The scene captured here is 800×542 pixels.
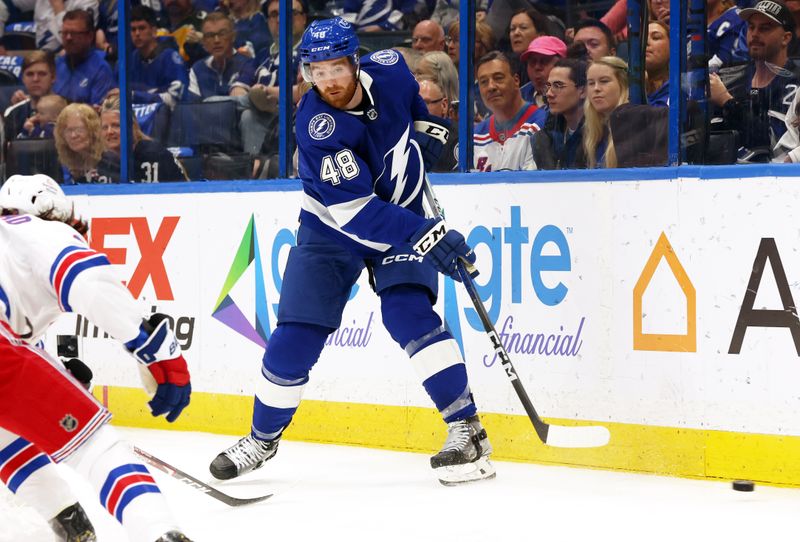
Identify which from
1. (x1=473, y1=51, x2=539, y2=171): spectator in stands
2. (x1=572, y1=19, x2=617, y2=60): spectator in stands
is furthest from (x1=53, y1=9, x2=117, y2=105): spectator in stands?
(x1=572, y1=19, x2=617, y2=60): spectator in stands

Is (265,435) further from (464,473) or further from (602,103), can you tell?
(602,103)

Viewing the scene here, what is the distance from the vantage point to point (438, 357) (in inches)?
139

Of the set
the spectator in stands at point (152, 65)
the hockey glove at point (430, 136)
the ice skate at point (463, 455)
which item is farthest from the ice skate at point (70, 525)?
the spectator in stands at point (152, 65)

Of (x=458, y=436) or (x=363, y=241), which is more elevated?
(x=363, y=241)

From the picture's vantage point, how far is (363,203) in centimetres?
341

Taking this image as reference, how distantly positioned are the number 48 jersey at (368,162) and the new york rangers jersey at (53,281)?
113cm

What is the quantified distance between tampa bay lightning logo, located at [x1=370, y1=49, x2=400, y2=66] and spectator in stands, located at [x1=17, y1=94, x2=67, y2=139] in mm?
2053

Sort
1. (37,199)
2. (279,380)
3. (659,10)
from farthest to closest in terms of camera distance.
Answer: (659,10)
(279,380)
(37,199)

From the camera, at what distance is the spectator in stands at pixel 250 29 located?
4.69 m

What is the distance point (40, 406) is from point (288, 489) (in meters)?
1.45

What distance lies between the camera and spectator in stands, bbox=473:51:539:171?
4.05 m

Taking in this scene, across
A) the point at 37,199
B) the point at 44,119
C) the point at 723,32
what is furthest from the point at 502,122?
the point at 44,119

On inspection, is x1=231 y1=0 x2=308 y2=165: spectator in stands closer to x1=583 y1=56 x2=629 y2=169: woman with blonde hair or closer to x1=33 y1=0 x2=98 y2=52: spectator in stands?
x1=33 y1=0 x2=98 y2=52: spectator in stands

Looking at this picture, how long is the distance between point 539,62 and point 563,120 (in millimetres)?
209
